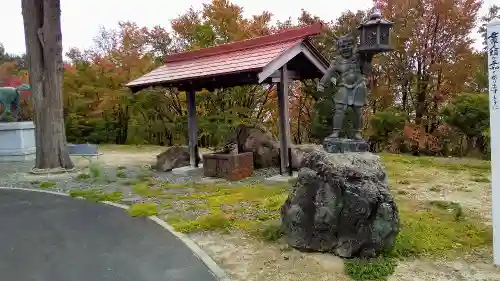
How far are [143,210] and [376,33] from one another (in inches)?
172

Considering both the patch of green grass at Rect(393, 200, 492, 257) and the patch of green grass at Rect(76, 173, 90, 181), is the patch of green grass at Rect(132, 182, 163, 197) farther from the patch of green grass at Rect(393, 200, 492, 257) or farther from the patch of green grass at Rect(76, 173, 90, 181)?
the patch of green grass at Rect(393, 200, 492, 257)

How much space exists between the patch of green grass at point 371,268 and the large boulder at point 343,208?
112 millimetres

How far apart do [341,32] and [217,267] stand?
39.9 ft

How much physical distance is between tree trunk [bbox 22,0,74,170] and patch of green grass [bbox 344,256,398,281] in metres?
9.11

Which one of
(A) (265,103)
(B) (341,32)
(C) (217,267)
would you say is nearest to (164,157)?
(A) (265,103)

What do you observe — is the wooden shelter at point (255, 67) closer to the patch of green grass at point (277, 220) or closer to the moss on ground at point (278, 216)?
the moss on ground at point (278, 216)

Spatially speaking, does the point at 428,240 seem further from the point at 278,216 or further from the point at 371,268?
the point at 278,216

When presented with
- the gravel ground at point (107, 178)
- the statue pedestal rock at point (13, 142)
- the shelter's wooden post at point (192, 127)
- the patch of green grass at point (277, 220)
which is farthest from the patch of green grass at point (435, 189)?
the statue pedestal rock at point (13, 142)

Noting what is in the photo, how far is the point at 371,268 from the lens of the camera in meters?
3.75

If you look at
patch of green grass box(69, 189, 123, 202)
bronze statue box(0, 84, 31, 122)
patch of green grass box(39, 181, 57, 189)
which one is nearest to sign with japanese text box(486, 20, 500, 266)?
patch of green grass box(69, 189, 123, 202)

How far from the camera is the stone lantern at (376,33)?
456 centimetres

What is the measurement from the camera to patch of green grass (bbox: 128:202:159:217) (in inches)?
237

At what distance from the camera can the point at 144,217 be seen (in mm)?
5895

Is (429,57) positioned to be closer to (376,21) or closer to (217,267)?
(376,21)
